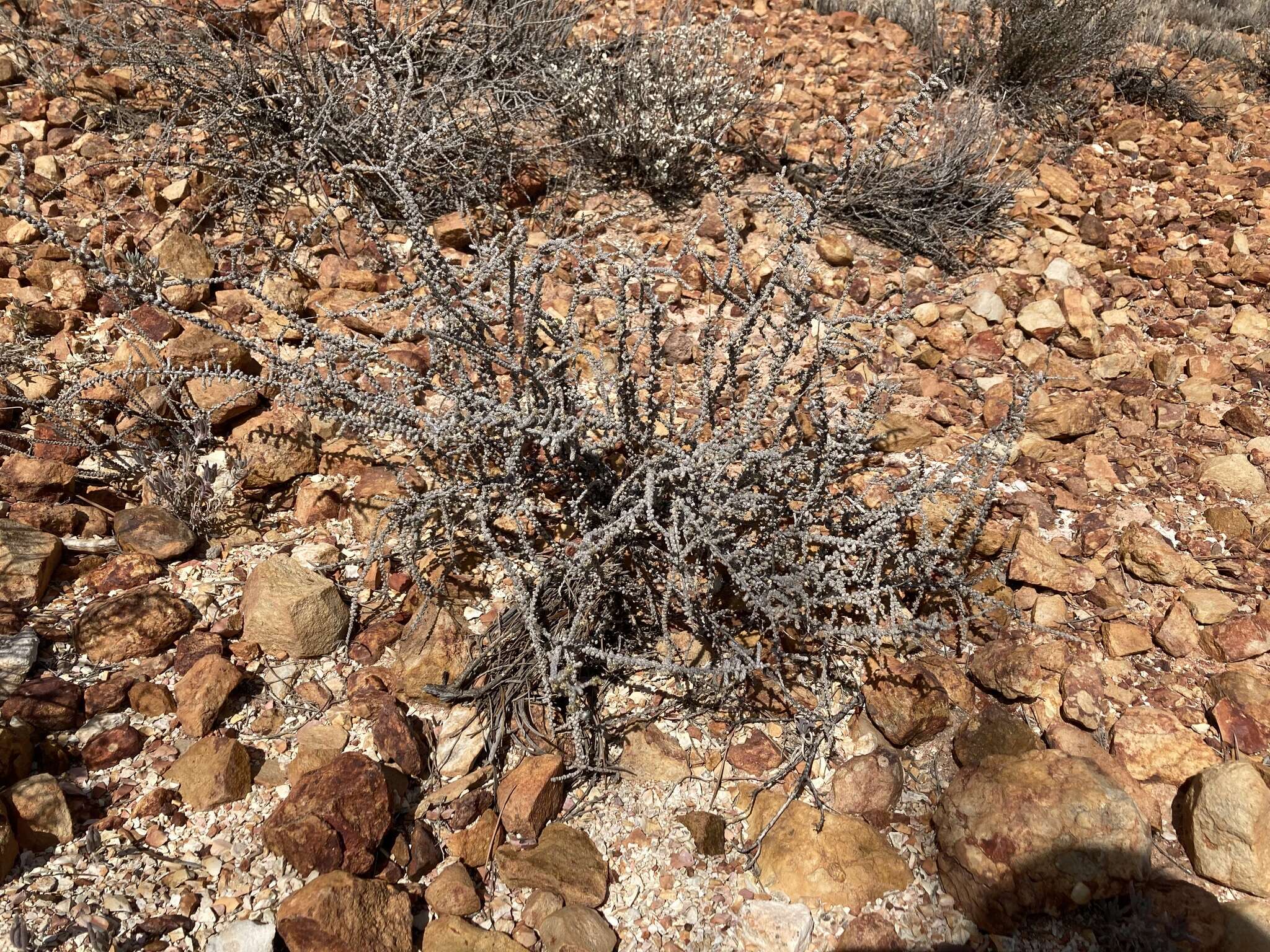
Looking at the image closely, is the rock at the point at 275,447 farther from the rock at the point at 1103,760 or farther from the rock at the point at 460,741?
the rock at the point at 1103,760

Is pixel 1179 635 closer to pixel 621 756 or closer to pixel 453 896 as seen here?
pixel 621 756

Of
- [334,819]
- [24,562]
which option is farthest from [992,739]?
[24,562]

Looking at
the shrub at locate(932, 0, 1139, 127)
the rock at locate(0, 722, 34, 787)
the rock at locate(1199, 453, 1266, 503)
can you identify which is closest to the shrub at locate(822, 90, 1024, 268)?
the shrub at locate(932, 0, 1139, 127)

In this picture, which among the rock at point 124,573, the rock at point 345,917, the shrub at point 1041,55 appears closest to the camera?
the rock at point 345,917

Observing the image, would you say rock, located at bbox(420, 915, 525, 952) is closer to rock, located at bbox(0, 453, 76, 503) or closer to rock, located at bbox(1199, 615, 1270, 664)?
rock, located at bbox(0, 453, 76, 503)

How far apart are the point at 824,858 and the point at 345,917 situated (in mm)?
936

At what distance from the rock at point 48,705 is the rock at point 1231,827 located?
2358 mm

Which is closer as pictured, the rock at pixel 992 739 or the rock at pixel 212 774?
the rock at pixel 212 774

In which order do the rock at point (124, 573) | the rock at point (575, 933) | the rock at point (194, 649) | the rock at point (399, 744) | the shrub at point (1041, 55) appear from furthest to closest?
the shrub at point (1041, 55)
the rock at point (124, 573)
the rock at point (194, 649)
the rock at point (399, 744)
the rock at point (575, 933)

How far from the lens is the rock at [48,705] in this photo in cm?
170

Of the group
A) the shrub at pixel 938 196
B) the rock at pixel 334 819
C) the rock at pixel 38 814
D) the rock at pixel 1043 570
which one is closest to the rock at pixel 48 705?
the rock at pixel 38 814

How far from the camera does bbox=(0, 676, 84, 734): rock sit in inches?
67.0

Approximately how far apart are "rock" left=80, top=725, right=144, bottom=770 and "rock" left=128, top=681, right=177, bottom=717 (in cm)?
5

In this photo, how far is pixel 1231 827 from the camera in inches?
65.1
